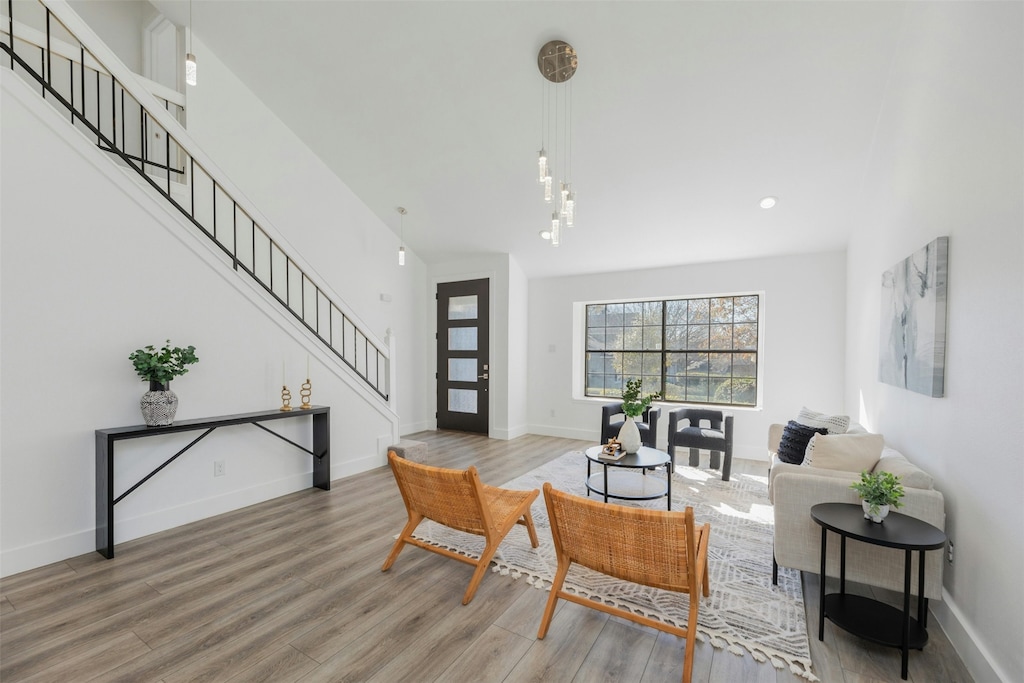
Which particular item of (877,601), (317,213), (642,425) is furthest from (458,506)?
(317,213)

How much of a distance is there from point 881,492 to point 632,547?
1224mm

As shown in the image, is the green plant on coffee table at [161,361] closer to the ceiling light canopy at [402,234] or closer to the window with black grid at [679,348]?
the ceiling light canopy at [402,234]

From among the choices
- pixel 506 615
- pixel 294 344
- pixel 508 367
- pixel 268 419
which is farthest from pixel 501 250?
pixel 506 615

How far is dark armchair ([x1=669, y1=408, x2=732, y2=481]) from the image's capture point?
4508 millimetres

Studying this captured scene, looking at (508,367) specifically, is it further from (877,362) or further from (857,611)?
(857,611)

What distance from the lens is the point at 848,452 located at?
8.75 ft

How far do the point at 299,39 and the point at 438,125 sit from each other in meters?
1.36

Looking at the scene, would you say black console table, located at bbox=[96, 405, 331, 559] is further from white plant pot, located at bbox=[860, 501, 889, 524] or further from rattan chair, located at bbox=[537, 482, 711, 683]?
white plant pot, located at bbox=[860, 501, 889, 524]

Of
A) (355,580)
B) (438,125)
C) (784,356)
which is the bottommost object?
(355,580)

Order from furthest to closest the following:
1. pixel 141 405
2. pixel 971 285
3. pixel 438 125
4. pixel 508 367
Result: pixel 508 367 → pixel 438 125 → pixel 141 405 → pixel 971 285

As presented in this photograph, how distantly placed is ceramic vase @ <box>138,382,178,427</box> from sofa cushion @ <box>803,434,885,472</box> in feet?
14.1

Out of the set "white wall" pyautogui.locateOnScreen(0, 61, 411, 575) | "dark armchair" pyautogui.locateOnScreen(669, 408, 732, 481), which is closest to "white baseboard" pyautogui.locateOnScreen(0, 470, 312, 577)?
"white wall" pyautogui.locateOnScreen(0, 61, 411, 575)

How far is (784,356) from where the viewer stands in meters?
5.24

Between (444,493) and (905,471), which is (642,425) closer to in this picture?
(905,471)
